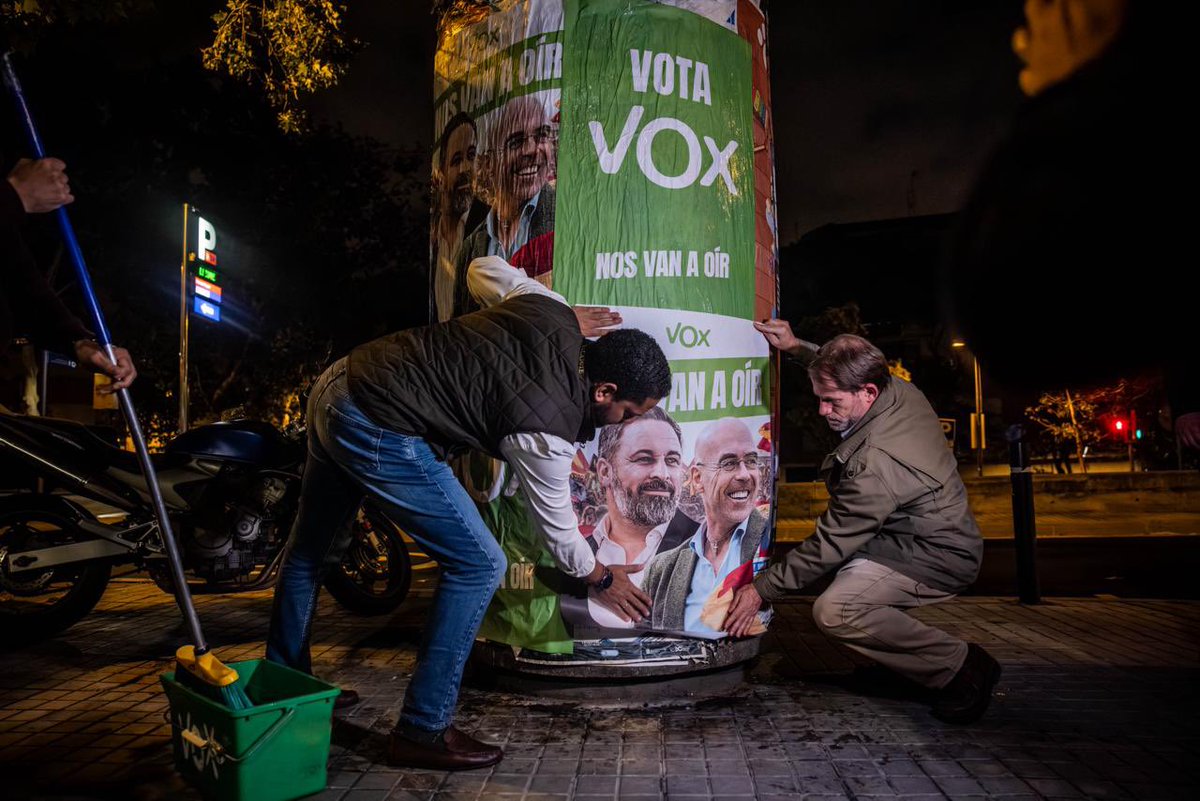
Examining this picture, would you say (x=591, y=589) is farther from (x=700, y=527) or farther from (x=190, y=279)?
(x=190, y=279)

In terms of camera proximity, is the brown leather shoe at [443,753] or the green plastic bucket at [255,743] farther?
the brown leather shoe at [443,753]

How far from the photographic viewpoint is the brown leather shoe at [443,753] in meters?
2.85

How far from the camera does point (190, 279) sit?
9.20 m

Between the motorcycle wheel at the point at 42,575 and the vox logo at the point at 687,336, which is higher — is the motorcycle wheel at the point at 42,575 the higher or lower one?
the lower one

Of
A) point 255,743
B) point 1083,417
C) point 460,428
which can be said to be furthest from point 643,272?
point 1083,417

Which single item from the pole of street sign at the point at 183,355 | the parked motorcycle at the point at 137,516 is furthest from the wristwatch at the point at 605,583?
the pole of street sign at the point at 183,355

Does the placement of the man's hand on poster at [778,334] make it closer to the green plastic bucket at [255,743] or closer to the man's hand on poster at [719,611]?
the man's hand on poster at [719,611]

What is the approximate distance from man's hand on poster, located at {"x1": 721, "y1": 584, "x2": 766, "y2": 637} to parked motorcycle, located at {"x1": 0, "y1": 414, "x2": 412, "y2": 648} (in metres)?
2.61

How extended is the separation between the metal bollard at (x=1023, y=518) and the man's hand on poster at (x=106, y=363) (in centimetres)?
555

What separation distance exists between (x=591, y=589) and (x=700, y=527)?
0.56m

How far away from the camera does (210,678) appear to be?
2637mm

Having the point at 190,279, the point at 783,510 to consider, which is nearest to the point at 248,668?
the point at 190,279

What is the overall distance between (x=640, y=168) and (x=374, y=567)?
3313 millimetres

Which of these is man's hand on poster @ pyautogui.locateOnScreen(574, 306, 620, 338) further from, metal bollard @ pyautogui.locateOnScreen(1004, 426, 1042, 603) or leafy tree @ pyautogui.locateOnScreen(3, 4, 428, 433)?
leafy tree @ pyautogui.locateOnScreen(3, 4, 428, 433)
